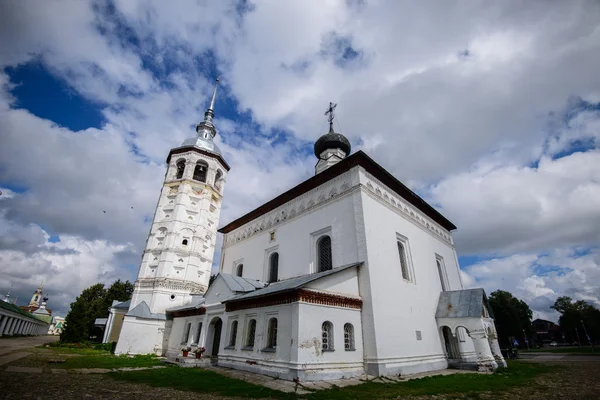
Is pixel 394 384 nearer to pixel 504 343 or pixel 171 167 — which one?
pixel 171 167

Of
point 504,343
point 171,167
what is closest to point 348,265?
point 171,167

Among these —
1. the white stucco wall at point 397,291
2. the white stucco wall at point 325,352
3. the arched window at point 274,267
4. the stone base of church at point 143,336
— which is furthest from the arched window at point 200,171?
the white stucco wall at point 325,352

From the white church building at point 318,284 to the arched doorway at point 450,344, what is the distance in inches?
2.2

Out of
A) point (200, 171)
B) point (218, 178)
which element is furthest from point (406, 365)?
point (200, 171)

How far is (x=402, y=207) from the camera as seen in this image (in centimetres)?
1692

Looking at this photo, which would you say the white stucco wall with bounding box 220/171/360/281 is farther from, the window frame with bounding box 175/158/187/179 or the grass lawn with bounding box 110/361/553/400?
the window frame with bounding box 175/158/187/179

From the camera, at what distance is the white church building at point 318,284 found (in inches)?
434

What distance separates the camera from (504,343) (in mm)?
41250

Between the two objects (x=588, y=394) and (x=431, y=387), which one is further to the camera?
(x=431, y=387)

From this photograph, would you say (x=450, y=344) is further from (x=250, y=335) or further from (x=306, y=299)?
(x=250, y=335)

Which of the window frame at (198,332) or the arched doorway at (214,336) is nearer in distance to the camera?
the arched doorway at (214,336)

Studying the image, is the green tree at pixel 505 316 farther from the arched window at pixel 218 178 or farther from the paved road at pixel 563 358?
the arched window at pixel 218 178

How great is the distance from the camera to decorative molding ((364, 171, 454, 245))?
49.3ft

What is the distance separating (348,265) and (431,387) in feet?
16.8
